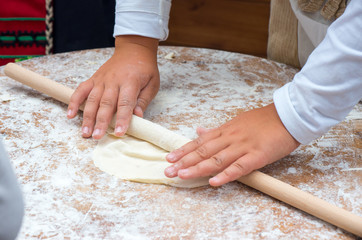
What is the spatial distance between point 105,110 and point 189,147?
0.24m

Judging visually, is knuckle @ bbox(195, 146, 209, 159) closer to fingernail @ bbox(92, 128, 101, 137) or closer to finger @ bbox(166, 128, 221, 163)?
finger @ bbox(166, 128, 221, 163)

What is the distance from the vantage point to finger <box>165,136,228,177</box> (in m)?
0.74

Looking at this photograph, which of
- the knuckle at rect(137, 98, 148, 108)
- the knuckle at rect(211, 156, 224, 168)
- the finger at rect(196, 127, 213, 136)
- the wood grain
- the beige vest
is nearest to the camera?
the knuckle at rect(211, 156, 224, 168)

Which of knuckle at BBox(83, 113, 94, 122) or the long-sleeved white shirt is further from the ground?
the long-sleeved white shirt

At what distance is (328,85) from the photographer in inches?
28.1

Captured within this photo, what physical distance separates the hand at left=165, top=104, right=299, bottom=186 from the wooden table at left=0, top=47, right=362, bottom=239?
0.13 feet

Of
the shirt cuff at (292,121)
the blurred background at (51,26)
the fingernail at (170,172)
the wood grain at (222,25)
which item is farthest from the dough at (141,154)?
the wood grain at (222,25)

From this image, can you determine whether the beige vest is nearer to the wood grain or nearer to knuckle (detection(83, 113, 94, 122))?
knuckle (detection(83, 113, 94, 122))

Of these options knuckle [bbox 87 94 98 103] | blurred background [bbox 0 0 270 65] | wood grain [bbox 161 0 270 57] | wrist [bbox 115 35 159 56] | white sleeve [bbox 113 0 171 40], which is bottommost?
wood grain [bbox 161 0 270 57]

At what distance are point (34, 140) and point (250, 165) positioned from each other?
0.46 meters

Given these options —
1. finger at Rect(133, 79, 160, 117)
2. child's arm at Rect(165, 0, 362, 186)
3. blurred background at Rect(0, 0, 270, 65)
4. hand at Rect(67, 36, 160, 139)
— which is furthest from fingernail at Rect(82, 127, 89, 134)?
blurred background at Rect(0, 0, 270, 65)

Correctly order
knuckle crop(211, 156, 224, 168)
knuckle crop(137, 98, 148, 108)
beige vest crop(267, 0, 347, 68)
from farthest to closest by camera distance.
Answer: beige vest crop(267, 0, 347, 68), knuckle crop(137, 98, 148, 108), knuckle crop(211, 156, 224, 168)

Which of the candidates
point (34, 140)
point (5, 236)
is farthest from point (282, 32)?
point (5, 236)

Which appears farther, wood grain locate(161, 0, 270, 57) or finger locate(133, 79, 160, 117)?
wood grain locate(161, 0, 270, 57)
